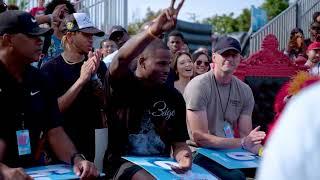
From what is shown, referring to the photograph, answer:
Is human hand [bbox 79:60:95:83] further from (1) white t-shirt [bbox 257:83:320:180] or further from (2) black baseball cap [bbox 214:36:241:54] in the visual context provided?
(1) white t-shirt [bbox 257:83:320:180]

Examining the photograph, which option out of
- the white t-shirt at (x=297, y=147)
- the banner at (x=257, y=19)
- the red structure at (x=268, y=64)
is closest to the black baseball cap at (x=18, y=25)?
the white t-shirt at (x=297, y=147)

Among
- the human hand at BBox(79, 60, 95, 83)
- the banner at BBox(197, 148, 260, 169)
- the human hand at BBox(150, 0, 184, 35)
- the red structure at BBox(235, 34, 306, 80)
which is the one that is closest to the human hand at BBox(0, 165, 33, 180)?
the human hand at BBox(79, 60, 95, 83)

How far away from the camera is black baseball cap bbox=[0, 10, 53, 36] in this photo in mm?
3510

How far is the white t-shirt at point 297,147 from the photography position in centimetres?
99

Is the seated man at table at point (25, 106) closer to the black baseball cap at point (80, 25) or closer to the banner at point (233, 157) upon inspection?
the black baseball cap at point (80, 25)

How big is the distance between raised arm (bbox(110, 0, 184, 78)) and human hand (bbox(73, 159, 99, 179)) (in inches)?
26.4

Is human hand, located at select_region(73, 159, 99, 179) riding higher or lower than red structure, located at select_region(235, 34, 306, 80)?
lower

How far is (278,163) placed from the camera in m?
1.00

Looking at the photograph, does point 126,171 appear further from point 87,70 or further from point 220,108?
point 220,108

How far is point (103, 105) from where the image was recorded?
4008 mm

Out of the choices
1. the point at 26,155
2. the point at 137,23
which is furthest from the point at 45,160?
Answer: the point at 137,23

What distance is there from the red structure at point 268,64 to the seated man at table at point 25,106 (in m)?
3.24

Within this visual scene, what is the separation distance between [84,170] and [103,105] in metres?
0.80

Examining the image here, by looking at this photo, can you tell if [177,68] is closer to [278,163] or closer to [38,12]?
[38,12]
